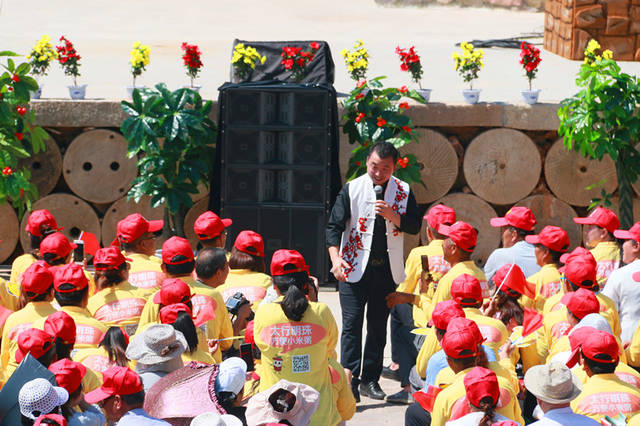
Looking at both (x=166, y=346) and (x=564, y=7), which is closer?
(x=166, y=346)

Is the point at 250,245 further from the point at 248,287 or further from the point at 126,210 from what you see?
the point at 126,210

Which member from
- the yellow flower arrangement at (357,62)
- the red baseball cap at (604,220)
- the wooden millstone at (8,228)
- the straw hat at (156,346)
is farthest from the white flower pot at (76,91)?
the straw hat at (156,346)

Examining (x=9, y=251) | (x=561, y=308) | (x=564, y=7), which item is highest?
(x=564, y=7)

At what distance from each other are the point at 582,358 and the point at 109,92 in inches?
335

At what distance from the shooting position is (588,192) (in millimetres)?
10828

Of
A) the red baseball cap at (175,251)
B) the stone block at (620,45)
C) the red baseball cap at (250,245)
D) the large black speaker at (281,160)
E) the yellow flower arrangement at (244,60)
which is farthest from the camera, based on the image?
the stone block at (620,45)

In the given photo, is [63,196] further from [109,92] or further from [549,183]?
[549,183]

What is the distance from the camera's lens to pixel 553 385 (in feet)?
13.9

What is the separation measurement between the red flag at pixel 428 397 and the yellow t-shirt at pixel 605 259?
2349 millimetres

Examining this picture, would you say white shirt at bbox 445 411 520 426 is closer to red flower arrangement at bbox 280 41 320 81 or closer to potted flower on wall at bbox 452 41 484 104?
red flower arrangement at bbox 280 41 320 81

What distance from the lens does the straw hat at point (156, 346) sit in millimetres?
4605

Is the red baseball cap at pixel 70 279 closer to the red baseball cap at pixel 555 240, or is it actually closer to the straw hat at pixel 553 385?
the straw hat at pixel 553 385

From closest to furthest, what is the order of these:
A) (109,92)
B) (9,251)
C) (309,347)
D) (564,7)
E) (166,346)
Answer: (166,346) → (309,347) → (9,251) → (109,92) → (564,7)

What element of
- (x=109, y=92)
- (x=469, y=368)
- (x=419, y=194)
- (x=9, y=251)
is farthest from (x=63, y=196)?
(x=469, y=368)
